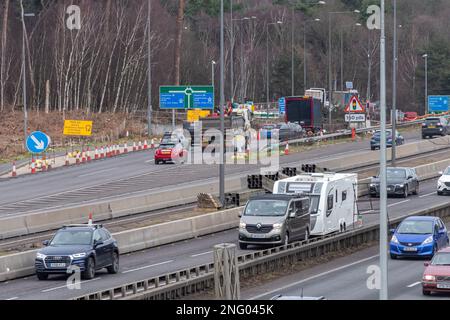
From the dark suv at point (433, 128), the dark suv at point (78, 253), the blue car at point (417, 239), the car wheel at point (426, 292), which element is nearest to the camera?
the car wheel at point (426, 292)

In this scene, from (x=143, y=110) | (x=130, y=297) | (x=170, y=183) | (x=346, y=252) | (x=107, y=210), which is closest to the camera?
(x=130, y=297)

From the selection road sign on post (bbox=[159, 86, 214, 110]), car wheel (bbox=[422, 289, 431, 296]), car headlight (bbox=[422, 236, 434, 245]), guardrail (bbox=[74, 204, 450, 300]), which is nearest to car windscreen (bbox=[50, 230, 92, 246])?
guardrail (bbox=[74, 204, 450, 300])

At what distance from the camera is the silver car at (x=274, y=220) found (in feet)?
109

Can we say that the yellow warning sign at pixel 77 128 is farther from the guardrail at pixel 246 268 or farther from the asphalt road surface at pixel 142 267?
the guardrail at pixel 246 268

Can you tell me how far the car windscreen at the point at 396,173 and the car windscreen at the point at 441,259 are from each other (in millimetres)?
22906

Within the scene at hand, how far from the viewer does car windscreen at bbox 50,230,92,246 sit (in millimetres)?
28703

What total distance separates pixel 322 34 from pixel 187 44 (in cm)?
2054

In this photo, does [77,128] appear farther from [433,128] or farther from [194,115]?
[433,128]

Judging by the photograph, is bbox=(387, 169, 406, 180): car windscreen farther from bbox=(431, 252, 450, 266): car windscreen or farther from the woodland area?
the woodland area

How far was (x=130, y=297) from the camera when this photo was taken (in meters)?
22.2

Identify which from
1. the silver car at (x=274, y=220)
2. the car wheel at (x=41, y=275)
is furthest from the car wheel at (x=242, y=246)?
the car wheel at (x=41, y=275)

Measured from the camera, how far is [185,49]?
121312 millimetres
